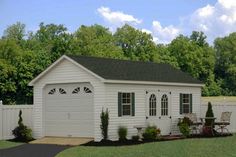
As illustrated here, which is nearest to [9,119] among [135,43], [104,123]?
[104,123]

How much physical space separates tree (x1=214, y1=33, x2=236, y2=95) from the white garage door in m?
59.5

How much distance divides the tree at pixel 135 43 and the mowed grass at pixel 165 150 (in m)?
46.5

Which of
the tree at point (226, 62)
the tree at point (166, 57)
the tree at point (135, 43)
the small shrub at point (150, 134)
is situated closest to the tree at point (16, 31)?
the tree at point (135, 43)

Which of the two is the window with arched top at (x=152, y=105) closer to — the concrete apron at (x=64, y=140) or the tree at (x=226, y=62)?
the concrete apron at (x=64, y=140)

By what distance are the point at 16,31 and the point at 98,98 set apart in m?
52.0

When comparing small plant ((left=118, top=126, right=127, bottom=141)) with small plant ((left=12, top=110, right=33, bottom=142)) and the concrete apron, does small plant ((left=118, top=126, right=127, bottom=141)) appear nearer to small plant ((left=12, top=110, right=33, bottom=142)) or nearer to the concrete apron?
the concrete apron

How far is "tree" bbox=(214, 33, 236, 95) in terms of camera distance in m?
83.0

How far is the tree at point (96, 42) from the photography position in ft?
197

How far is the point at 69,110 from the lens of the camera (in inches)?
926

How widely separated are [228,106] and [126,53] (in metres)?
41.6

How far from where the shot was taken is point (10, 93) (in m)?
47.4

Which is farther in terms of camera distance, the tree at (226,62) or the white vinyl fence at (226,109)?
the tree at (226,62)

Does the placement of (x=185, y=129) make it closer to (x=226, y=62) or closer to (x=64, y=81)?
(x=64, y=81)

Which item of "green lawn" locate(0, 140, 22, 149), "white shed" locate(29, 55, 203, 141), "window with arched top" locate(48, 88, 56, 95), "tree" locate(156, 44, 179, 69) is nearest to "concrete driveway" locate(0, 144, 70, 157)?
"green lawn" locate(0, 140, 22, 149)
